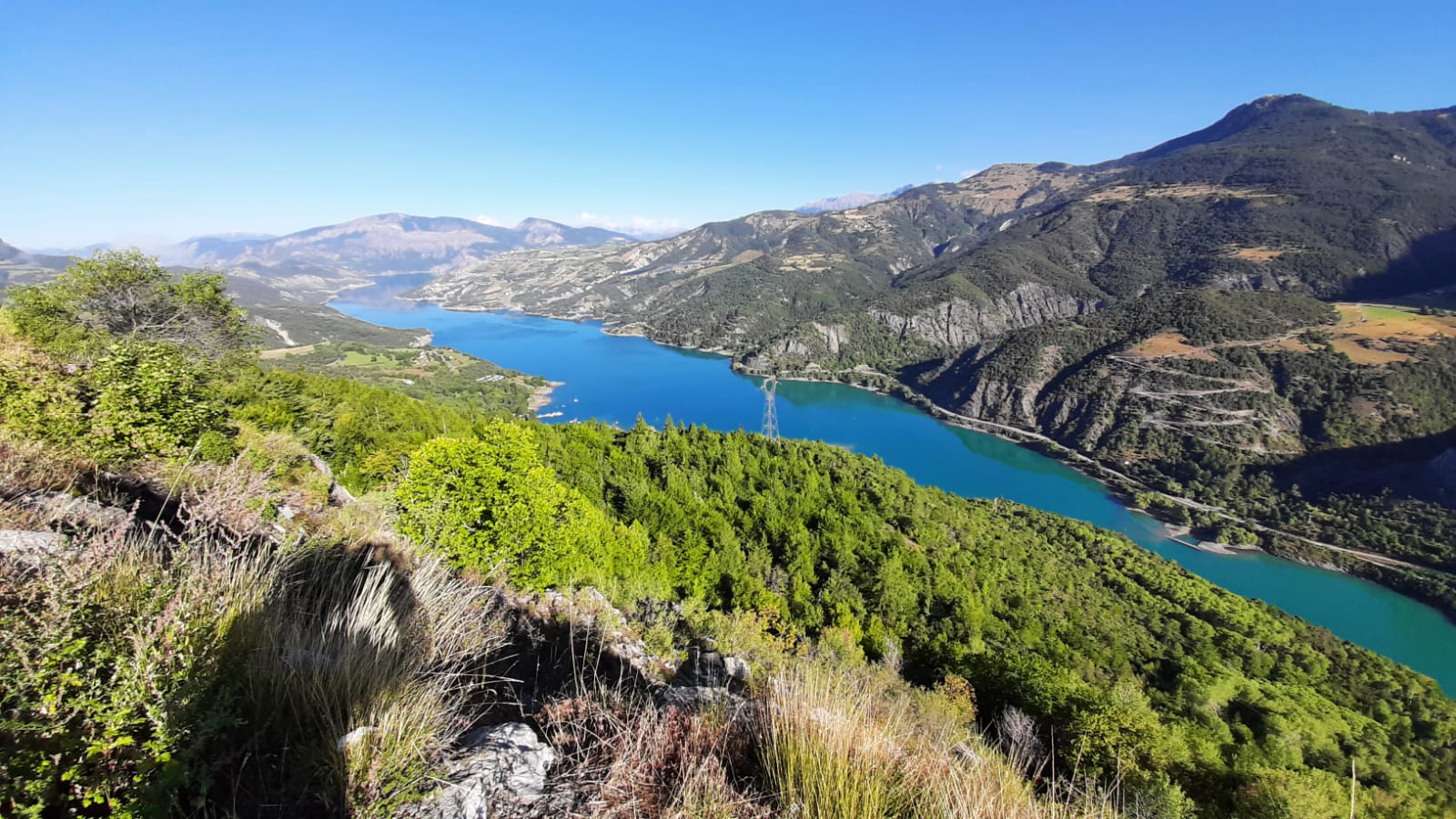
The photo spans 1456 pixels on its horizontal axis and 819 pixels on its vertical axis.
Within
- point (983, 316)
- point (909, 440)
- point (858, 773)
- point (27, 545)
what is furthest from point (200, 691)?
point (983, 316)

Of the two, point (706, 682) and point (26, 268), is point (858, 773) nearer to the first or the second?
point (706, 682)

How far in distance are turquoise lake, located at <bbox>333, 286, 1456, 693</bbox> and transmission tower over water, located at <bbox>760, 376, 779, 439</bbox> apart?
1.94 m

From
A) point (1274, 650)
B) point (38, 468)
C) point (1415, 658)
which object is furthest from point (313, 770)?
point (1415, 658)

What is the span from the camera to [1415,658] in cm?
3650

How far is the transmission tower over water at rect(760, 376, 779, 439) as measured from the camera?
60.3 metres

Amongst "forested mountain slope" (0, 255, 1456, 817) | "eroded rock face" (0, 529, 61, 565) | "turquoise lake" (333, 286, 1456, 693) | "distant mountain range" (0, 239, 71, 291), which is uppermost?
"distant mountain range" (0, 239, 71, 291)

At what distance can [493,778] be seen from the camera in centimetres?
188

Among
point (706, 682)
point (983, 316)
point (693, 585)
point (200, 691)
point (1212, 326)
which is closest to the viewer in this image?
point (200, 691)

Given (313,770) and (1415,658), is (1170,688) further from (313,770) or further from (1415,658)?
(1415,658)

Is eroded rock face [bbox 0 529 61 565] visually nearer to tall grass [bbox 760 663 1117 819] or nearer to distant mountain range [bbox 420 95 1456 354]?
tall grass [bbox 760 663 1117 819]

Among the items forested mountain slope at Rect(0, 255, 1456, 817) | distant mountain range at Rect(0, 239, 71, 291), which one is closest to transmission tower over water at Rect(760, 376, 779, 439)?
forested mountain slope at Rect(0, 255, 1456, 817)

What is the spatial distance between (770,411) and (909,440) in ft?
71.2

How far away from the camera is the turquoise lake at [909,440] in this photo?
40.1 meters

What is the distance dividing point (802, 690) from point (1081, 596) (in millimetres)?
31693
